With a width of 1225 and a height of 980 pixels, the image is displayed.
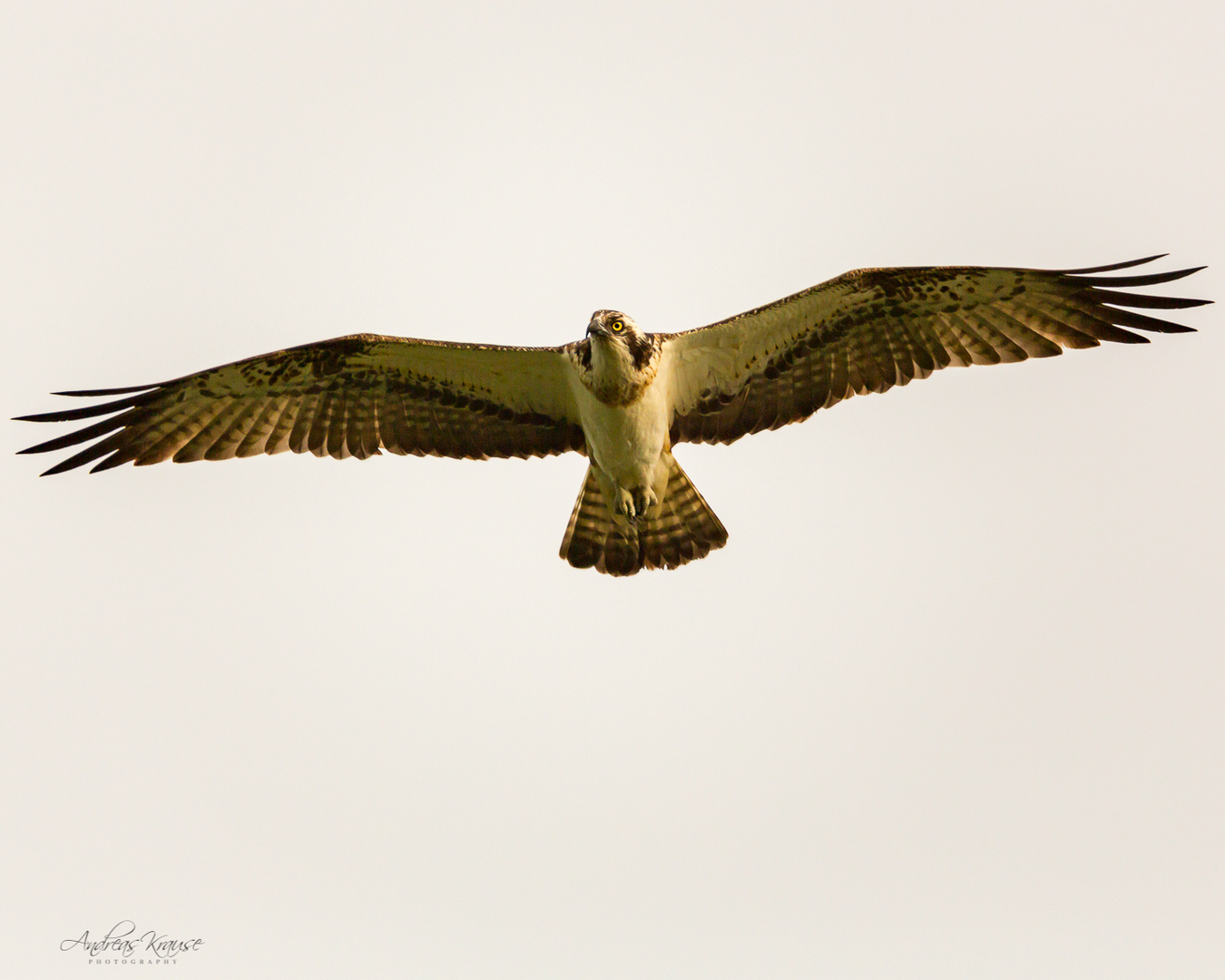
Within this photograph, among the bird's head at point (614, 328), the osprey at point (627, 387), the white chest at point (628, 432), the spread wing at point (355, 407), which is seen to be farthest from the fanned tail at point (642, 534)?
the bird's head at point (614, 328)

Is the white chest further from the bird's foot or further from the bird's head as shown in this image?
the bird's head

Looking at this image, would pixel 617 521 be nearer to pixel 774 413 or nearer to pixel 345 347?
pixel 774 413

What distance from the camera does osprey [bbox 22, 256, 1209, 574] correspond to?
10.2 metres

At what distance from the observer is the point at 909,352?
34.8 feet

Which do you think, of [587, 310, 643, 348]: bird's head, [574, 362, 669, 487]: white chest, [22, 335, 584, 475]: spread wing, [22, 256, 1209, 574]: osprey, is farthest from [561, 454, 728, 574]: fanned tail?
[587, 310, 643, 348]: bird's head

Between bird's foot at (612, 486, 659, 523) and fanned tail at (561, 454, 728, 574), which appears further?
fanned tail at (561, 454, 728, 574)

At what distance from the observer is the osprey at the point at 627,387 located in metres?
10.2

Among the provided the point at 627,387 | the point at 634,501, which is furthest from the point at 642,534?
the point at 627,387

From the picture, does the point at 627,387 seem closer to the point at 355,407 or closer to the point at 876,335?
the point at 876,335

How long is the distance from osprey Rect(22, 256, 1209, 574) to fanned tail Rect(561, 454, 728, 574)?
0.01 metres

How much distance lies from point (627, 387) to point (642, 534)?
158 cm

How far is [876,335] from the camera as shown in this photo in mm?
10578

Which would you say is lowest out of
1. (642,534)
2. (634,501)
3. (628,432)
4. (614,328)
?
(642,534)

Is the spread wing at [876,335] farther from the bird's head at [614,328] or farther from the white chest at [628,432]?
the bird's head at [614,328]
